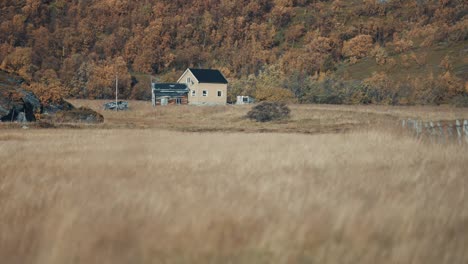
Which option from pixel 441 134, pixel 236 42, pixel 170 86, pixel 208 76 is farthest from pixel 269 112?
pixel 236 42

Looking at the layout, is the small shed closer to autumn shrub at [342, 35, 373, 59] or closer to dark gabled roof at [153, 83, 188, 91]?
dark gabled roof at [153, 83, 188, 91]

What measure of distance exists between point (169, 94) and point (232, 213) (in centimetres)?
7942

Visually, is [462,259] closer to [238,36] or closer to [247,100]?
[247,100]

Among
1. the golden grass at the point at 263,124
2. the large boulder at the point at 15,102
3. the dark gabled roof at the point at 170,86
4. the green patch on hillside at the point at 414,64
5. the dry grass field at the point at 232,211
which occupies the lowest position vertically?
the golden grass at the point at 263,124

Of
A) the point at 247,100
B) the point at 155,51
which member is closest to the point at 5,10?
the point at 155,51

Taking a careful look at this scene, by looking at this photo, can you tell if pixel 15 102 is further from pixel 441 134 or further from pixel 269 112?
pixel 441 134

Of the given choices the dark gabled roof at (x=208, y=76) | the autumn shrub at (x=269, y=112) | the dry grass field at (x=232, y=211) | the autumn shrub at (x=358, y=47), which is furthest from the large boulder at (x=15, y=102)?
the autumn shrub at (x=358, y=47)

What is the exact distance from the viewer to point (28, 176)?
11.2 metres

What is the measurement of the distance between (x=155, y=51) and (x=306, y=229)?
159350 millimetres

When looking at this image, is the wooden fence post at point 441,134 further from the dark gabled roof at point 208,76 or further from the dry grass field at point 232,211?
the dark gabled roof at point 208,76

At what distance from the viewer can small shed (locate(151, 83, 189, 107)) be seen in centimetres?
8644

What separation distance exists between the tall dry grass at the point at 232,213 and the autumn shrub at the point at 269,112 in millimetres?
36997

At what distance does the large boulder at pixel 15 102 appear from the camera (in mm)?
37969

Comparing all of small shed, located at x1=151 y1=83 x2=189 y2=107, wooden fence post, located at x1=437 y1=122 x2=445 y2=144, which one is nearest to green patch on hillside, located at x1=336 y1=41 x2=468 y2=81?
small shed, located at x1=151 y1=83 x2=189 y2=107
